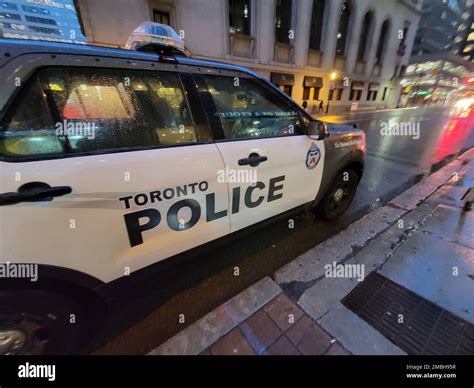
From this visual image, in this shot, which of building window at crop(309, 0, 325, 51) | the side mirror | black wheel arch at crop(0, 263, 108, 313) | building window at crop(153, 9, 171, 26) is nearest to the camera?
black wheel arch at crop(0, 263, 108, 313)

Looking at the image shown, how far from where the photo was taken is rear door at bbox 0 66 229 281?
1030 millimetres

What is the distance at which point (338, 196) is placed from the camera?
2.97 metres

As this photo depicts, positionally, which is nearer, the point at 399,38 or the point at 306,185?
the point at 306,185

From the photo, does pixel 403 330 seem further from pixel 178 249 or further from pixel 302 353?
pixel 178 249

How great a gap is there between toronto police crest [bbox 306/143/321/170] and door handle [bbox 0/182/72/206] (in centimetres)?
192

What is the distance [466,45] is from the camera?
166 ft

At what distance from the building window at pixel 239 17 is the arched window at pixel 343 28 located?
1031cm

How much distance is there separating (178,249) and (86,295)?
604 millimetres

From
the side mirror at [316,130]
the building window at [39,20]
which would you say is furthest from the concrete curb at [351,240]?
the building window at [39,20]

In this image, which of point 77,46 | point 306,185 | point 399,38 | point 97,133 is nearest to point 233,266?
point 306,185

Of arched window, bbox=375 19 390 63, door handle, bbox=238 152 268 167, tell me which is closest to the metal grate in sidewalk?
door handle, bbox=238 152 268 167

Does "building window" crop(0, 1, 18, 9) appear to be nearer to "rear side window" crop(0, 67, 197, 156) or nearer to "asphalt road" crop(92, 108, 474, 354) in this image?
"rear side window" crop(0, 67, 197, 156)

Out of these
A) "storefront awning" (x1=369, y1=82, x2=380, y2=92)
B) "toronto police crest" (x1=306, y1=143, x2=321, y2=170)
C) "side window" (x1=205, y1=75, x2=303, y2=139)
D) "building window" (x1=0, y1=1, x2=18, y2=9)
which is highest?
"building window" (x1=0, y1=1, x2=18, y2=9)

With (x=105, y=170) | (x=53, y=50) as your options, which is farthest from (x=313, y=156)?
(x=53, y=50)
